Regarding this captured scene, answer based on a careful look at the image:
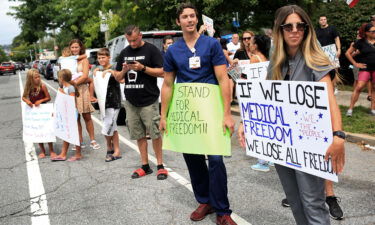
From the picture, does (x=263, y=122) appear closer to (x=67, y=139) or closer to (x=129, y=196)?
(x=129, y=196)

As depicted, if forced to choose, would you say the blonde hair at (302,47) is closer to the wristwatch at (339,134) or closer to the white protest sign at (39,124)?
the wristwatch at (339,134)

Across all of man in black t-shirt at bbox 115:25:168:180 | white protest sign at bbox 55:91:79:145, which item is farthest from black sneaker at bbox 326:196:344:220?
white protest sign at bbox 55:91:79:145

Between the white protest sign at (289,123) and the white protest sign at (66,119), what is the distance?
3.73 m

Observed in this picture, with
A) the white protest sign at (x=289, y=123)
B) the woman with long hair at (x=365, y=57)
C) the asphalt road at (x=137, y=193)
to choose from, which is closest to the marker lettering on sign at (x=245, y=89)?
the white protest sign at (x=289, y=123)

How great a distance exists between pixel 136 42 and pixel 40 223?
2415 mm

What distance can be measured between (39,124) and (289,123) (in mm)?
4975

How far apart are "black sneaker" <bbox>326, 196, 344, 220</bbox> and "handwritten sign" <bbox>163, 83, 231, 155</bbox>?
117cm

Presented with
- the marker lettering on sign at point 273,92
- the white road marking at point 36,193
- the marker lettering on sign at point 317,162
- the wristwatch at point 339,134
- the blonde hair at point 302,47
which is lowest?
the white road marking at point 36,193

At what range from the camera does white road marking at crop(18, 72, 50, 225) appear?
3.89m

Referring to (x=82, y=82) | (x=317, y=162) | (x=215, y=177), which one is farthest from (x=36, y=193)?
(x=317, y=162)

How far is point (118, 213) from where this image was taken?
152 inches

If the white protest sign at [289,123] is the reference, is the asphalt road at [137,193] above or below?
below

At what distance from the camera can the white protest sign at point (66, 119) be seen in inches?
231

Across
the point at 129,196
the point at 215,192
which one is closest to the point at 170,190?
the point at 129,196
